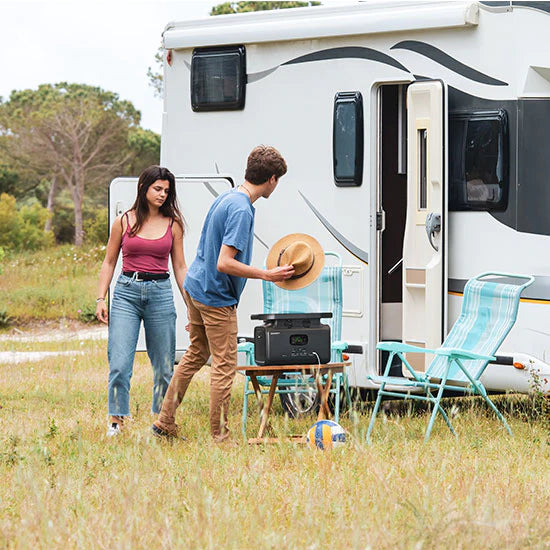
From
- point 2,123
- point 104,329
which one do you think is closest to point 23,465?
point 104,329

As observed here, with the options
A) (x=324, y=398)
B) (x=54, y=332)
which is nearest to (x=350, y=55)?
(x=324, y=398)

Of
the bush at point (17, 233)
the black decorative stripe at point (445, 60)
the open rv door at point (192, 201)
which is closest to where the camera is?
the black decorative stripe at point (445, 60)

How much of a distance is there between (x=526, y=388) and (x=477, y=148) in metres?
1.51

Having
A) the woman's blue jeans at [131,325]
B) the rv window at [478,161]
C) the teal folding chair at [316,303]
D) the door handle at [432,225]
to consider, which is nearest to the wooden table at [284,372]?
the teal folding chair at [316,303]

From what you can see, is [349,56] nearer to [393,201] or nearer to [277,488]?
[393,201]

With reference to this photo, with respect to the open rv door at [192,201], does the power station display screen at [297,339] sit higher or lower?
lower

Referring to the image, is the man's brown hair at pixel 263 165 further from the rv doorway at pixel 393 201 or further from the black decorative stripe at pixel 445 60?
the rv doorway at pixel 393 201

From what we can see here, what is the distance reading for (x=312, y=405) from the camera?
751cm

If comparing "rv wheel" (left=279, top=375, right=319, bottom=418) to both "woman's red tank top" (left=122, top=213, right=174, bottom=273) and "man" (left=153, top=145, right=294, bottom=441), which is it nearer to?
"man" (left=153, top=145, right=294, bottom=441)

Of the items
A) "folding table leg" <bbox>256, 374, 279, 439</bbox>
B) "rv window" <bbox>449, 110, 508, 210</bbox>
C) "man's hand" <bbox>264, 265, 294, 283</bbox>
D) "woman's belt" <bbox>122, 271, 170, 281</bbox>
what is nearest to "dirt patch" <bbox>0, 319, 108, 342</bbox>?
"woman's belt" <bbox>122, 271, 170, 281</bbox>

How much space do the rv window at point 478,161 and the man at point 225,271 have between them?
1.42 m

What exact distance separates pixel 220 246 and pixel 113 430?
141 centimetres

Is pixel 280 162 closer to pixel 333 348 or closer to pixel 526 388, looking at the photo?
pixel 333 348

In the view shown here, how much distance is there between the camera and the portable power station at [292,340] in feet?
20.3
